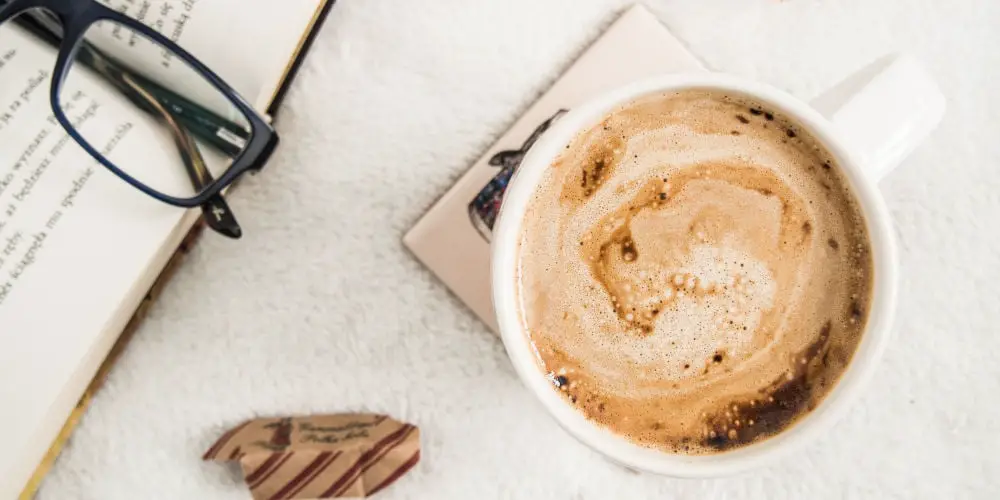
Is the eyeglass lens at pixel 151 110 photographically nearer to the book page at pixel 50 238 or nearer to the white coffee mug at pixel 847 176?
the book page at pixel 50 238

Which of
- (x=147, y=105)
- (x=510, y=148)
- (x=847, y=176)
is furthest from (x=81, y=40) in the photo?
(x=847, y=176)

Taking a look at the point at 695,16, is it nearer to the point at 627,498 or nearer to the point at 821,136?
the point at 821,136

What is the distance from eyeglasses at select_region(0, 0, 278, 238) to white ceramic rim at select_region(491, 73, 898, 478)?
173 millimetres

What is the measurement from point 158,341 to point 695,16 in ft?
1.33

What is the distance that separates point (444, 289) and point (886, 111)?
0.90 ft

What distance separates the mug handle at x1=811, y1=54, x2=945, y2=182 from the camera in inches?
14.2

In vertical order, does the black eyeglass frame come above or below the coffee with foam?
above

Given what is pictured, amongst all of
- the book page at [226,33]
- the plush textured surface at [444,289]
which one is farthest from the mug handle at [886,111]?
the book page at [226,33]

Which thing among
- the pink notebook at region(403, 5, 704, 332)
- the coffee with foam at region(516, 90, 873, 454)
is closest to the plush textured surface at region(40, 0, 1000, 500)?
the pink notebook at region(403, 5, 704, 332)

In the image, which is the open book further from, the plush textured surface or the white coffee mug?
the white coffee mug

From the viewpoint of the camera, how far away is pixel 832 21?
Answer: 0.51 meters

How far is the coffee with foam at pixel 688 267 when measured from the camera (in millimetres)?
374

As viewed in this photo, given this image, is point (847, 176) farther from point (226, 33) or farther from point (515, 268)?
point (226, 33)

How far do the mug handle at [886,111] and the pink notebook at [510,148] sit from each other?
5.7 inches
